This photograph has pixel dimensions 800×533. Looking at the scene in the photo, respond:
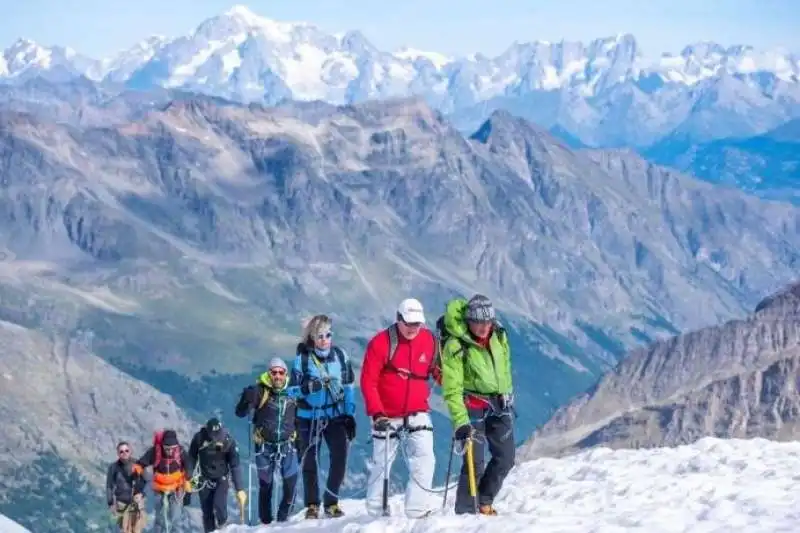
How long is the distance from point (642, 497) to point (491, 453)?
210 inches

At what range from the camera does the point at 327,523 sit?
88.5 feet

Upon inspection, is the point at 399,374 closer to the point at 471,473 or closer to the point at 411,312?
the point at 411,312

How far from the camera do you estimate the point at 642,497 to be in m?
29.2

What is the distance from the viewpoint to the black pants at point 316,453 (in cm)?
2870

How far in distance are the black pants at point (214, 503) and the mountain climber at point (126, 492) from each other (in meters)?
2.23

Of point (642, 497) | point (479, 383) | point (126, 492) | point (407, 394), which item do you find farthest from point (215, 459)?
point (642, 497)

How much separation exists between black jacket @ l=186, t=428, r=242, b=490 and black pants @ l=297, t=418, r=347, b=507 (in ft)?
14.9

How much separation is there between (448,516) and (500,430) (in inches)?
80.8

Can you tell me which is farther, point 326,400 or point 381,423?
point 326,400

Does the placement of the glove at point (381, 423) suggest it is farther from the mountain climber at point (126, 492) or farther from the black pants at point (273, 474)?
the mountain climber at point (126, 492)

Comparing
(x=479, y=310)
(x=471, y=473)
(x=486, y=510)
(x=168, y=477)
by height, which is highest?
(x=479, y=310)

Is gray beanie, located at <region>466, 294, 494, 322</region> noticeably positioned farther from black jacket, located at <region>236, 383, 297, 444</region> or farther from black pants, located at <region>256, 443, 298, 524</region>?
black pants, located at <region>256, 443, 298, 524</region>

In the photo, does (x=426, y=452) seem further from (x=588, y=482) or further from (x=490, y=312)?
(x=588, y=482)

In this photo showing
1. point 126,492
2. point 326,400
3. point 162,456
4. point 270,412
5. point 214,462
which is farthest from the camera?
point 126,492
